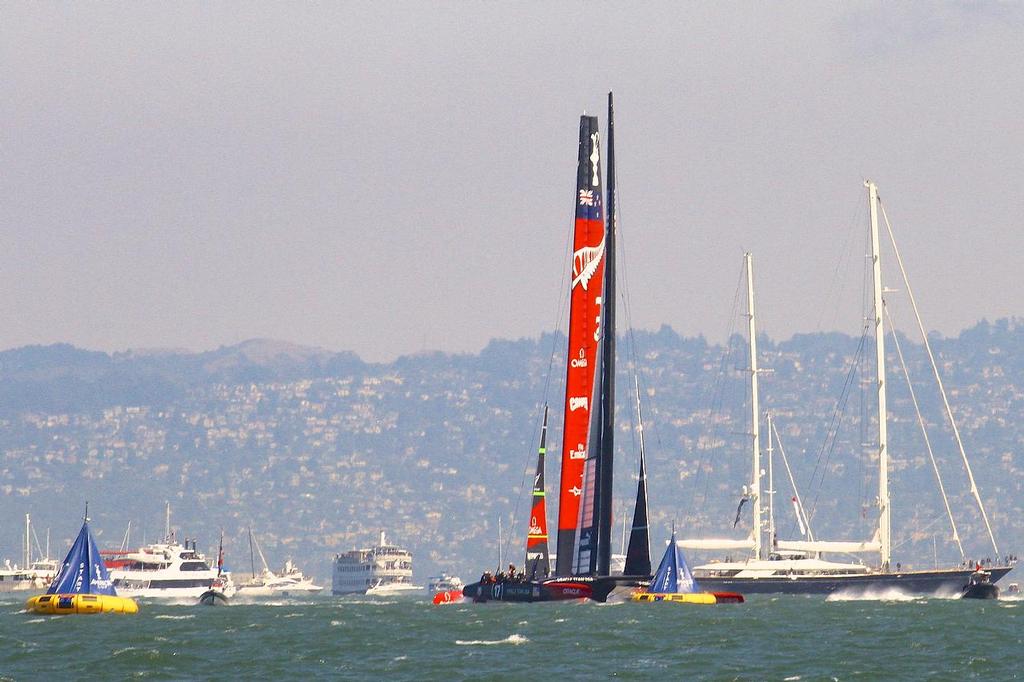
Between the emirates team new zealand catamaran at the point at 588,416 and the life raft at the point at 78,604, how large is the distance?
17187mm

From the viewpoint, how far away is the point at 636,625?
7894 centimetres

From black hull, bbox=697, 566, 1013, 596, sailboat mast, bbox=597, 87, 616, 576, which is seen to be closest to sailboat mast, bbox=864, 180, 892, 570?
black hull, bbox=697, 566, 1013, 596

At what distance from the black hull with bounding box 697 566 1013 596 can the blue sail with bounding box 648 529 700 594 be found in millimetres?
26086

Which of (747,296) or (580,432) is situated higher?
(747,296)

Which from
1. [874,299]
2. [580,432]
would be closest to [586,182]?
[580,432]

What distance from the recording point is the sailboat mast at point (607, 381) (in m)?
97.6

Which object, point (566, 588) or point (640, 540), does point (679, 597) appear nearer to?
point (566, 588)

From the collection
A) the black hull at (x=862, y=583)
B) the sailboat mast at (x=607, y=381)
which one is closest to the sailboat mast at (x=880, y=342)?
the black hull at (x=862, y=583)

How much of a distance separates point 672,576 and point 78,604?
2705cm

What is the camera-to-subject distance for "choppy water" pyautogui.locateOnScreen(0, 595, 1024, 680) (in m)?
60.2

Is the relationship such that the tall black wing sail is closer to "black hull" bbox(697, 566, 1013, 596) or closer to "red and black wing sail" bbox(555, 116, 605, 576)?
"red and black wing sail" bbox(555, 116, 605, 576)

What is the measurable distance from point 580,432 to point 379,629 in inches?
830

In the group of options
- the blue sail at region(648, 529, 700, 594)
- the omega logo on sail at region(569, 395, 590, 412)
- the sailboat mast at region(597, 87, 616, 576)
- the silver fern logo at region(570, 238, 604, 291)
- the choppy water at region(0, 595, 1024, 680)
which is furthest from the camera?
the omega logo on sail at region(569, 395, 590, 412)

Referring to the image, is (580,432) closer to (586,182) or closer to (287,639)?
(586,182)
